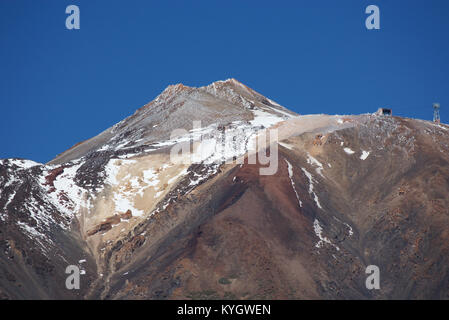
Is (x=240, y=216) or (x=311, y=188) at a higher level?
(x=311, y=188)

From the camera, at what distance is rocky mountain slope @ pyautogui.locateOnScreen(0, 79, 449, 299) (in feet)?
271

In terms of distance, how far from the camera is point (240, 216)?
290 ft

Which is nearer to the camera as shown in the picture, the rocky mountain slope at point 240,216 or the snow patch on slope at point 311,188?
the rocky mountain slope at point 240,216

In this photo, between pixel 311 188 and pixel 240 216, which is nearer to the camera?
pixel 240 216

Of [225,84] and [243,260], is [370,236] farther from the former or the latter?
[225,84]

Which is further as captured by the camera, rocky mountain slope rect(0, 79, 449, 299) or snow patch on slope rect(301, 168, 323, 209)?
snow patch on slope rect(301, 168, 323, 209)

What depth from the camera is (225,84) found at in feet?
486

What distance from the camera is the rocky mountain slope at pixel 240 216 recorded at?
3255 inches
